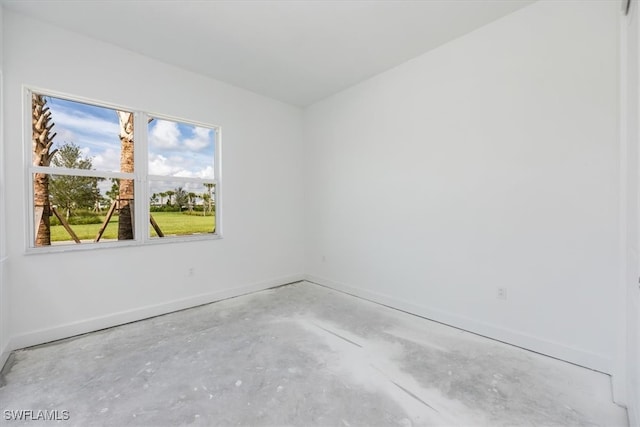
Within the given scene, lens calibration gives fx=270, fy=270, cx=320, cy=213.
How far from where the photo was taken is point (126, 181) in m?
3.05

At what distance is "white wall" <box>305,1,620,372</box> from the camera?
81.0 inches

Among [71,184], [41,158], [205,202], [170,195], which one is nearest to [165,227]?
[170,195]

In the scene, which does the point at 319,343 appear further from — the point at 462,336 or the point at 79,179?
the point at 79,179

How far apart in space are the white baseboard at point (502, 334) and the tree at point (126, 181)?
2.98 meters

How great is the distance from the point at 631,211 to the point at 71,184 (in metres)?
4.42

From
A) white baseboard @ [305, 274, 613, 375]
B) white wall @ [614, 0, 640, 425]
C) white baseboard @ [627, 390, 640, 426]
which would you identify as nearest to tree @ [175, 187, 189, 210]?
white baseboard @ [305, 274, 613, 375]

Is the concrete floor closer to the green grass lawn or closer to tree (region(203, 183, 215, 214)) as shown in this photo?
the green grass lawn

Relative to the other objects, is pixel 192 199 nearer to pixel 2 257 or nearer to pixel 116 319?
pixel 116 319

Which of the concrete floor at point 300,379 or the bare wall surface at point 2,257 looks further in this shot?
the bare wall surface at point 2,257

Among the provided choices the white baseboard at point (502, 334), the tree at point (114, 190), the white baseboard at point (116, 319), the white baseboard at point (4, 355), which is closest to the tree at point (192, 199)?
the tree at point (114, 190)

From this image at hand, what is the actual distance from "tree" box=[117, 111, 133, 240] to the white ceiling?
795 mm

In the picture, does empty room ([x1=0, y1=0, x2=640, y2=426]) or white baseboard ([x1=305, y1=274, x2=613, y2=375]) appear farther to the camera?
white baseboard ([x1=305, y1=274, x2=613, y2=375])

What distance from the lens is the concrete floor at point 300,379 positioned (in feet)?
5.27

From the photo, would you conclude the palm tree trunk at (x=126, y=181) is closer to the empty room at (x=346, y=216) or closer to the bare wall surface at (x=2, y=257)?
the empty room at (x=346, y=216)
